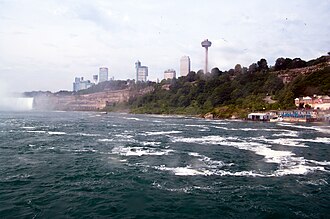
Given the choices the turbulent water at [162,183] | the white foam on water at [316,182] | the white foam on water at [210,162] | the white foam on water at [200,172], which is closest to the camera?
the turbulent water at [162,183]

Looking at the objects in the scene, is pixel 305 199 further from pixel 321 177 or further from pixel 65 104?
pixel 65 104

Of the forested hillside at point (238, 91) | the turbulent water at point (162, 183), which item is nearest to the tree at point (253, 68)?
the forested hillside at point (238, 91)

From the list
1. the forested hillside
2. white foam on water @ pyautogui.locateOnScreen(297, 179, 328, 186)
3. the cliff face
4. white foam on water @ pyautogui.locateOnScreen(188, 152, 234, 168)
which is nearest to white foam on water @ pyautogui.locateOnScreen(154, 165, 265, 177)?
white foam on water @ pyautogui.locateOnScreen(188, 152, 234, 168)

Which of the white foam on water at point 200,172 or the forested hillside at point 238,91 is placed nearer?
the white foam on water at point 200,172

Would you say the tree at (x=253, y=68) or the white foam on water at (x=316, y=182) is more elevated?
the tree at (x=253, y=68)

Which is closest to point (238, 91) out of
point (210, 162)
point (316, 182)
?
point (210, 162)

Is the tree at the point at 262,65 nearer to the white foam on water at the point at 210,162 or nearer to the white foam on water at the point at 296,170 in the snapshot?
the white foam on water at the point at 210,162

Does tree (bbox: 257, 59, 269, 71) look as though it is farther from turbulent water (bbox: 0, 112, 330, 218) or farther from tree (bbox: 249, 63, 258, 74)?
turbulent water (bbox: 0, 112, 330, 218)
